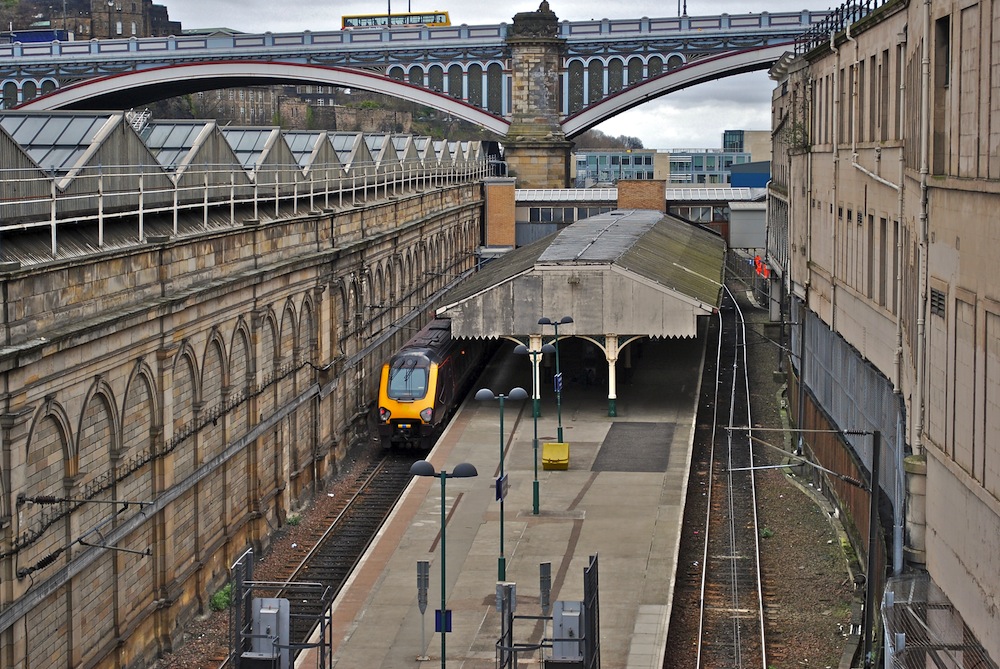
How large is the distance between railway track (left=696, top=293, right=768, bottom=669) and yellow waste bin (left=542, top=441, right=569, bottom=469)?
365 centimetres

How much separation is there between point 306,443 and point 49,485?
49.4 feet

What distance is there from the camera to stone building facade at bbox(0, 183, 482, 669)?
20.2m

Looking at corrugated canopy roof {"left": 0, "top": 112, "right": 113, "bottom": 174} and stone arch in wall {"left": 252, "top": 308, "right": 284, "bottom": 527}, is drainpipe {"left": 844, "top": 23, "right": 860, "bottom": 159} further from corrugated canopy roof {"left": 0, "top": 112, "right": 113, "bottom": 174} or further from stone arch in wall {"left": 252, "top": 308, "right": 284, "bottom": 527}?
corrugated canopy roof {"left": 0, "top": 112, "right": 113, "bottom": 174}

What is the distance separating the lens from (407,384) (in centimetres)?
3966

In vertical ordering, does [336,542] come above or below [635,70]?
below

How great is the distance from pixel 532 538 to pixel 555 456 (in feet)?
20.4

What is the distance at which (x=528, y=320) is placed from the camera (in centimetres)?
4284

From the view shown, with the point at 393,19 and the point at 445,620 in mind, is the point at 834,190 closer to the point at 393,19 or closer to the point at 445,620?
the point at 445,620

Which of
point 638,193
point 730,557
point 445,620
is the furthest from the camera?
point 638,193

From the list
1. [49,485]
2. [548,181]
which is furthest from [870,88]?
[548,181]

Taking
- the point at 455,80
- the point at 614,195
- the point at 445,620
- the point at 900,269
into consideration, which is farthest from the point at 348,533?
the point at 455,80

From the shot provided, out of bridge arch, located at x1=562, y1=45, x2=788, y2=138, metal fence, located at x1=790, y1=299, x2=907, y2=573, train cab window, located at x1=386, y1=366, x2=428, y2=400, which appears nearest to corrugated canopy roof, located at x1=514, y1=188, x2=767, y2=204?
bridge arch, located at x1=562, y1=45, x2=788, y2=138

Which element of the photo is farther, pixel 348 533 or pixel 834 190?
pixel 348 533

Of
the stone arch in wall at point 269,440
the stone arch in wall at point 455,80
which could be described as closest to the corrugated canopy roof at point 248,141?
the stone arch in wall at point 269,440
